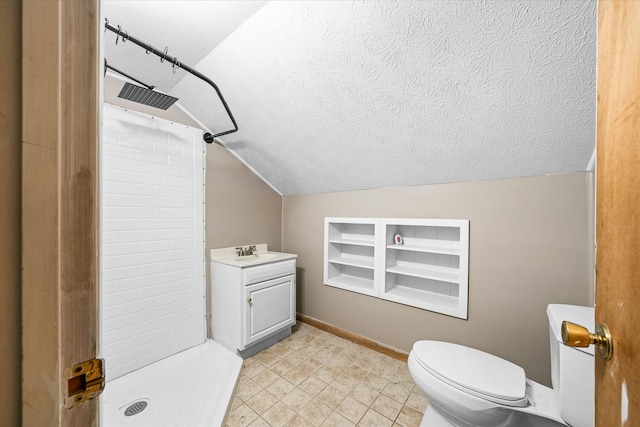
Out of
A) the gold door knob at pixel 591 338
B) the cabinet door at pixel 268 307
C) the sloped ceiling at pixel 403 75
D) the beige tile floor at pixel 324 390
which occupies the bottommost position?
the beige tile floor at pixel 324 390

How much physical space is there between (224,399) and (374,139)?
1.96 meters

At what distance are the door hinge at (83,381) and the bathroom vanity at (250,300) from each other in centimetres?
166

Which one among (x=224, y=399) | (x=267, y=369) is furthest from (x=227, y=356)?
(x=224, y=399)

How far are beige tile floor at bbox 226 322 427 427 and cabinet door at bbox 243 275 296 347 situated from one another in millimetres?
200

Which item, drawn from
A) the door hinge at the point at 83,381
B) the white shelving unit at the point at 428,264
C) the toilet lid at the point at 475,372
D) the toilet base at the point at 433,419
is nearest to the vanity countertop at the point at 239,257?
the white shelving unit at the point at 428,264

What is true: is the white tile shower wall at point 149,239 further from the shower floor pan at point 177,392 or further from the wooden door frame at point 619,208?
the wooden door frame at point 619,208

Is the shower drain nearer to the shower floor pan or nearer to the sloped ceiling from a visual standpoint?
the shower floor pan

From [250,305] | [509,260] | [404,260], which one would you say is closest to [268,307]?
[250,305]

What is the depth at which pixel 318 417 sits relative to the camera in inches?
60.0

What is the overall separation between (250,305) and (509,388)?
171 cm

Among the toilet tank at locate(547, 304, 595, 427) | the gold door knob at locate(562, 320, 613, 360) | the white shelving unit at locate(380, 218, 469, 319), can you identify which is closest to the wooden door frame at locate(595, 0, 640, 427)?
the gold door knob at locate(562, 320, 613, 360)

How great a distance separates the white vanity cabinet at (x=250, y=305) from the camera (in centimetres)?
208

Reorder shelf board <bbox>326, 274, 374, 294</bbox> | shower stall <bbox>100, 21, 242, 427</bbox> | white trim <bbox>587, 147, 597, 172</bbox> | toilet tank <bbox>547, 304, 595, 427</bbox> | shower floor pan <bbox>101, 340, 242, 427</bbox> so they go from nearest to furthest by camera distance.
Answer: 1. toilet tank <bbox>547, 304, 595, 427</bbox>
2. white trim <bbox>587, 147, 597, 172</bbox>
3. shower floor pan <bbox>101, 340, 242, 427</bbox>
4. shower stall <bbox>100, 21, 242, 427</bbox>
5. shelf board <bbox>326, 274, 374, 294</bbox>

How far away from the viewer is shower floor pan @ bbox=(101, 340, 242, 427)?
4.89 ft
